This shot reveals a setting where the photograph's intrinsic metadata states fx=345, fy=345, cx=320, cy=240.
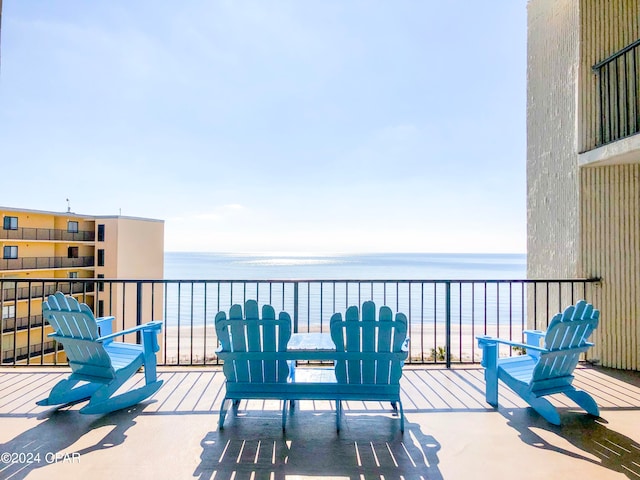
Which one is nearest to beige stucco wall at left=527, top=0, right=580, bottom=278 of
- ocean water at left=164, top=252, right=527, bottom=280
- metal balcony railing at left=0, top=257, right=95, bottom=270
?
ocean water at left=164, top=252, right=527, bottom=280

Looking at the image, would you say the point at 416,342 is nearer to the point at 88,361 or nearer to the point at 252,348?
the point at 252,348

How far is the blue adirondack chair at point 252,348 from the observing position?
8.63ft

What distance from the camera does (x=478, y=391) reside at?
3.35 meters

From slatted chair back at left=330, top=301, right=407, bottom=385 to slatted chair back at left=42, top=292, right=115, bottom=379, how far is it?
1917 mm

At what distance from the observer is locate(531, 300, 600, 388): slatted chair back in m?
2.69

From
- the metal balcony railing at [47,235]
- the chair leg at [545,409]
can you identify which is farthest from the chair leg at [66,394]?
the metal balcony railing at [47,235]

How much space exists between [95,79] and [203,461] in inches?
378

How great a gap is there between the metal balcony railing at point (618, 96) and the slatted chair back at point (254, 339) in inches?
178

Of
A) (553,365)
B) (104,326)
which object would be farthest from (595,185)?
(104,326)

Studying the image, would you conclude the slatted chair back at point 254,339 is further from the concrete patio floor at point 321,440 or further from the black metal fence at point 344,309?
the black metal fence at point 344,309

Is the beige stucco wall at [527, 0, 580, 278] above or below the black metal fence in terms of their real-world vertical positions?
above

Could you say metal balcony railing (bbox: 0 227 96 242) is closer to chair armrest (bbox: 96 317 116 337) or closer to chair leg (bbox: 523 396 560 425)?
chair armrest (bbox: 96 317 116 337)

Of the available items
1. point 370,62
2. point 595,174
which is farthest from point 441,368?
point 370,62

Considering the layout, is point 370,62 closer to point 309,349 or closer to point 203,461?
point 309,349
